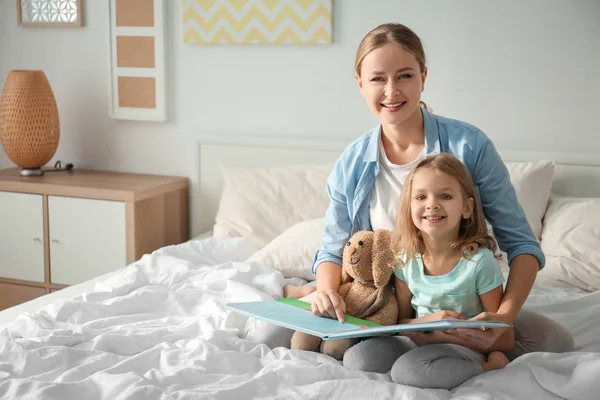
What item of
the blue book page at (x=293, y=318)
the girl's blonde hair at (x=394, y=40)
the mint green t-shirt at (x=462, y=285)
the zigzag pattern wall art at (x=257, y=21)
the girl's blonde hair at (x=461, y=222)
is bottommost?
the blue book page at (x=293, y=318)

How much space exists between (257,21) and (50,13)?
39.2 inches

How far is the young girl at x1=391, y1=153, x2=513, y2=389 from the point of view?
1.70 m

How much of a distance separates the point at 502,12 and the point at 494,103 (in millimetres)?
326

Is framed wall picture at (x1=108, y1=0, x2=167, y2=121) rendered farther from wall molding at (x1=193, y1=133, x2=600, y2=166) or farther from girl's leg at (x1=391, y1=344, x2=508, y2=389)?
girl's leg at (x1=391, y1=344, x2=508, y2=389)

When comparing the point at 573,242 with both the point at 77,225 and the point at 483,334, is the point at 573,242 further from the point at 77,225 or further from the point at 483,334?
the point at 77,225

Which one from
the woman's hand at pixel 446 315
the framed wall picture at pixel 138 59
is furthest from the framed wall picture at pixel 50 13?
the woman's hand at pixel 446 315

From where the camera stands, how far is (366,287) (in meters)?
1.83

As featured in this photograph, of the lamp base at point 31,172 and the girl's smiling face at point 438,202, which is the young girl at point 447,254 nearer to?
the girl's smiling face at point 438,202

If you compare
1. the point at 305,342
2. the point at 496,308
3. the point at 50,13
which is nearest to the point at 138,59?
the point at 50,13

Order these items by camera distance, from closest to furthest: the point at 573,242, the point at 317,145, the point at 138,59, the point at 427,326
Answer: the point at 427,326
the point at 573,242
the point at 317,145
the point at 138,59

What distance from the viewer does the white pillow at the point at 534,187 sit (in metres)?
2.65

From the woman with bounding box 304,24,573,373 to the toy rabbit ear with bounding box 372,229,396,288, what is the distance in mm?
101

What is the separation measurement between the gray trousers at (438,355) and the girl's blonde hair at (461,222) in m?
0.20

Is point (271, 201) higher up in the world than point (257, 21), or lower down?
lower down
